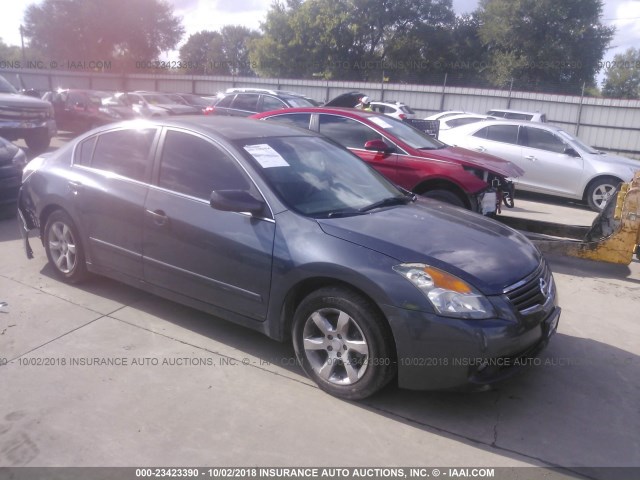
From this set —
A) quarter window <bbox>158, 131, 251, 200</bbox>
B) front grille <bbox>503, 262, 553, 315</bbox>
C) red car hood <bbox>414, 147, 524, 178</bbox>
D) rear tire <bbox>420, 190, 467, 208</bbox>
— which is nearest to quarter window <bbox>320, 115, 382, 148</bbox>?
red car hood <bbox>414, 147, 524, 178</bbox>

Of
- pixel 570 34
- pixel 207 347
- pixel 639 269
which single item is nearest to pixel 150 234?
pixel 207 347

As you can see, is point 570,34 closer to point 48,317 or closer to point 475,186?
point 475,186

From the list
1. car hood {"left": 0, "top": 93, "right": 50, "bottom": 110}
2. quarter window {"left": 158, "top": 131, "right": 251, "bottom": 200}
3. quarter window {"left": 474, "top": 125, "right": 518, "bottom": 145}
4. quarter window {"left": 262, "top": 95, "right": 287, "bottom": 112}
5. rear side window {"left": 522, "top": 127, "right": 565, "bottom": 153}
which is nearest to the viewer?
quarter window {"left": 158, "top": 131, "right": 251, "bottom": 200}

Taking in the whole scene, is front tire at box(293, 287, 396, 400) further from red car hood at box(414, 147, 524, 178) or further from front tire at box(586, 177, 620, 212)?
front tire at box(586, 177, 620, 212)

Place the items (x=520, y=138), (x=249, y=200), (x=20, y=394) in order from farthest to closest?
1. (x=520, y=138)
2. (x=249, y=200)
3. (x=20, y=394)

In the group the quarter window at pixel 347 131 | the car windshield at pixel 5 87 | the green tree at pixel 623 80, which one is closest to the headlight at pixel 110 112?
the car windshield at pixel 5 87

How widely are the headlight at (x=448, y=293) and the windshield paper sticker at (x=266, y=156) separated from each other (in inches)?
51.5

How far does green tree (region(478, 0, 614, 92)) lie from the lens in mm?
36125

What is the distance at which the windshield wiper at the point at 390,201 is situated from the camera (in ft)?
13.5

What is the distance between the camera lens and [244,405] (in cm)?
346

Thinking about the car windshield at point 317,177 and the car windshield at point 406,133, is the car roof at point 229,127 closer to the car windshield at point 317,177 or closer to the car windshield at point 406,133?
the car windshield at point 317,177

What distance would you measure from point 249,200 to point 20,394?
6.06 feet

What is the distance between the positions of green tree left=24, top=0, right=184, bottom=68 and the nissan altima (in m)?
41.4

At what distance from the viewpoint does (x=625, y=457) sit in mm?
3080
